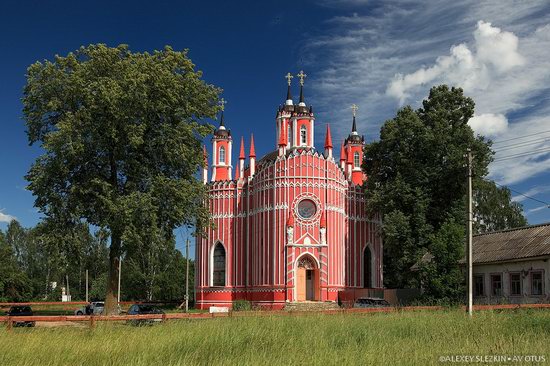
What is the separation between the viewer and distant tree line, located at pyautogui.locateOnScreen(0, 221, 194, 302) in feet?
105

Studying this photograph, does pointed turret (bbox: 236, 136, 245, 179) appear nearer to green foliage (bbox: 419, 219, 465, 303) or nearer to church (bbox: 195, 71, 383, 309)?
church (bbox: 195, 71, 383, 309)

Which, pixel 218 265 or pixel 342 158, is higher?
pixel 342 158

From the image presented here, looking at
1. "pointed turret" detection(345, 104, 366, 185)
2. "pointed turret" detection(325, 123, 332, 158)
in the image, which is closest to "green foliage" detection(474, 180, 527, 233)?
"pointed turret" detection(345, 104, 366, 185)

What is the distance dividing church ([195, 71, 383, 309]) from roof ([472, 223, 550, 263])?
1247cm

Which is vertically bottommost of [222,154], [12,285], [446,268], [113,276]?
[12,285]

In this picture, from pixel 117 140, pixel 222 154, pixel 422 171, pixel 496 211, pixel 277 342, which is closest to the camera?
pixel 277 342

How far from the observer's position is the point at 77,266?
34.0 metres

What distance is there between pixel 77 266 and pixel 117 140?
8018 millimetres

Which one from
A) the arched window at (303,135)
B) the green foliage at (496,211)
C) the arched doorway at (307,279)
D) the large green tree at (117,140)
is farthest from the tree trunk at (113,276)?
the green foliage at (496,211)

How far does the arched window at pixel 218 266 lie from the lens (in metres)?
51.1

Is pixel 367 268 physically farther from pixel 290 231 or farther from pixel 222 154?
pixel 222 154

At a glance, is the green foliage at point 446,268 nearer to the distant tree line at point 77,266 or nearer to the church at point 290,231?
the church at point 290,231

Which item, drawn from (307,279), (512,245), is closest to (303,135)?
(307,279)

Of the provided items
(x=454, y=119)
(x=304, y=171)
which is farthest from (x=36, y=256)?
(x=454, y=119)
